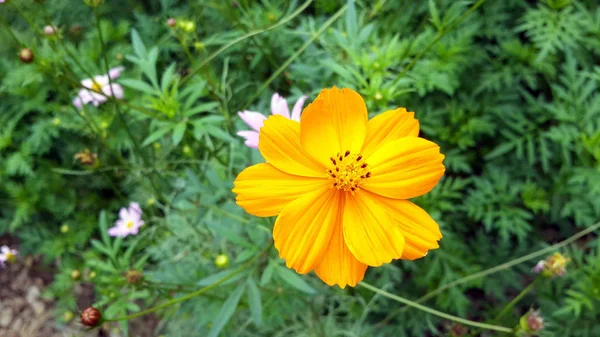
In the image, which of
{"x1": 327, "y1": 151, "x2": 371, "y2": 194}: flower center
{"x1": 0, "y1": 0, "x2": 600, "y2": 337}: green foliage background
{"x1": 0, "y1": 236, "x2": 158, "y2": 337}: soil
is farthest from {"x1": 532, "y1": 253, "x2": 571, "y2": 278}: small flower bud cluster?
{"x1": 0, "y1": 236, "x2": 158, "y2": 337}: soil

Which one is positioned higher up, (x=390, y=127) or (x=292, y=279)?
(x=390, y=127)

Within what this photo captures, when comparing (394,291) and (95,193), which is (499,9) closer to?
(394,291)

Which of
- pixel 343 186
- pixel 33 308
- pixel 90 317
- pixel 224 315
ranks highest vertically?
pixel 343 186

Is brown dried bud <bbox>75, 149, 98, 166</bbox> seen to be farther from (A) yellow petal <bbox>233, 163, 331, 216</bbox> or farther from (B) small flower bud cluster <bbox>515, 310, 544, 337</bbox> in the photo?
(B) small flower bud cluster <bbox>515, 310, 544, 337</bbox>

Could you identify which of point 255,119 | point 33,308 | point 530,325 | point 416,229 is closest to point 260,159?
point 255,119

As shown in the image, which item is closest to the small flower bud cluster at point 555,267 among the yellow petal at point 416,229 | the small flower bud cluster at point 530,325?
the small flower bud cluster at point 530,325

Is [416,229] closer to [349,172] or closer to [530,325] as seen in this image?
[349,172]
